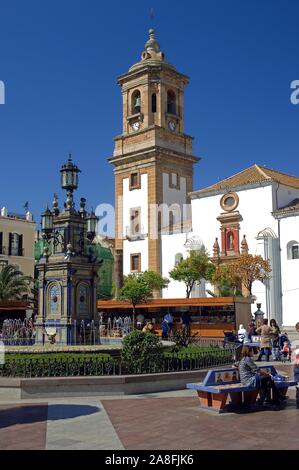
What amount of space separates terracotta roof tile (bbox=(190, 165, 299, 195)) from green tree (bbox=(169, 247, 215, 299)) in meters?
6.48

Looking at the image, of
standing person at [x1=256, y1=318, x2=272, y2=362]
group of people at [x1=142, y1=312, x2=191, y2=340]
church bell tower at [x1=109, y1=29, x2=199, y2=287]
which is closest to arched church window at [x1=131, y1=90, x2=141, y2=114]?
church bell tower at [x1=109, y1=29, x2=199, y2=287]

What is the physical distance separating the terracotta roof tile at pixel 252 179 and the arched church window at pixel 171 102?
31.6 ft

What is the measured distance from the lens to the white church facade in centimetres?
3894

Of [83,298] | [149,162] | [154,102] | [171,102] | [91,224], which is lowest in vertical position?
[83,298]

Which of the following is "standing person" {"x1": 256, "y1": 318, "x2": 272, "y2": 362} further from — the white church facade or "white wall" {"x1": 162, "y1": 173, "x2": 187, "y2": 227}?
"white wall" {"x1": 162, "y1": 173, "x2": 187, "y2": 227}

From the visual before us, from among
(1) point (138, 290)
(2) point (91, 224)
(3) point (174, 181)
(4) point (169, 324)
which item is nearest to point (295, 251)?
(1) point (138, 290)

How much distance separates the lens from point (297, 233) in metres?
38.5

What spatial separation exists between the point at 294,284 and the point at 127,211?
55.7 feet

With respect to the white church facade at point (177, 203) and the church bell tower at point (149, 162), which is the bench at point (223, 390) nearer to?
the white church facade at point (177, 203)

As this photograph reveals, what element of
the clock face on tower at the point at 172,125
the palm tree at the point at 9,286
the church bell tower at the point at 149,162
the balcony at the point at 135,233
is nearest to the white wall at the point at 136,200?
the church bell tower at the point at 149,162

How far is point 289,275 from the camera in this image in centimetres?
3841

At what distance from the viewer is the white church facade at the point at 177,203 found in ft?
128

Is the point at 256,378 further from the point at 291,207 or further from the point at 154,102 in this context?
the point at 154,102

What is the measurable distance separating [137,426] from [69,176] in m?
12.4
